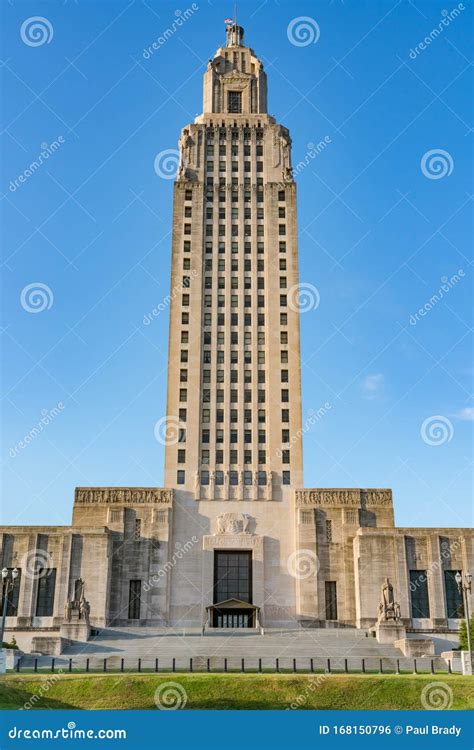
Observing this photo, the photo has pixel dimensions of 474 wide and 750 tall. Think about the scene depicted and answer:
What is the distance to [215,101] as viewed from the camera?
78.6m

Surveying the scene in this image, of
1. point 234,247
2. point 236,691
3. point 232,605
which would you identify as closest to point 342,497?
point 232,605

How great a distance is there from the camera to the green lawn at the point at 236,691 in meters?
31.5

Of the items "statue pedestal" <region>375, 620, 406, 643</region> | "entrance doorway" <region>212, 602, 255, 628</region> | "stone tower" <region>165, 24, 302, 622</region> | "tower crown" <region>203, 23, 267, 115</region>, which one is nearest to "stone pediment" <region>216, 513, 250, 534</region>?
"stone tower" <region>165, 24, 302, 622</region>

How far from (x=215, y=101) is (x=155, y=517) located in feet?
139

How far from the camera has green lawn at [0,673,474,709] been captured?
1240 inches

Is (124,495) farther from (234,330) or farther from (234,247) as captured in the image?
(234,247)

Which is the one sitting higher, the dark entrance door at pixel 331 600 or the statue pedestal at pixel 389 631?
the dark entrance door at pixel 331 600

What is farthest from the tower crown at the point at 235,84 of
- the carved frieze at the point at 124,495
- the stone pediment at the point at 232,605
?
the stone pediment at the point at 232,605

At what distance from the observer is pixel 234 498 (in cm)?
6438

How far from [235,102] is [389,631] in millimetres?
54119

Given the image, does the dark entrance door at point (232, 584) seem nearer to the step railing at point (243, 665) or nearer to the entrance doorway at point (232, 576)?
the entrance doorway at point (232, 576)

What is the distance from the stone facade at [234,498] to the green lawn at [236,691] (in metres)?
23.5

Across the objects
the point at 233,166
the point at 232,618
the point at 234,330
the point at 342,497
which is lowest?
the point at 232,618

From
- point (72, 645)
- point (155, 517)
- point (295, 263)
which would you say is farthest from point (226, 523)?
point (295, 263)
